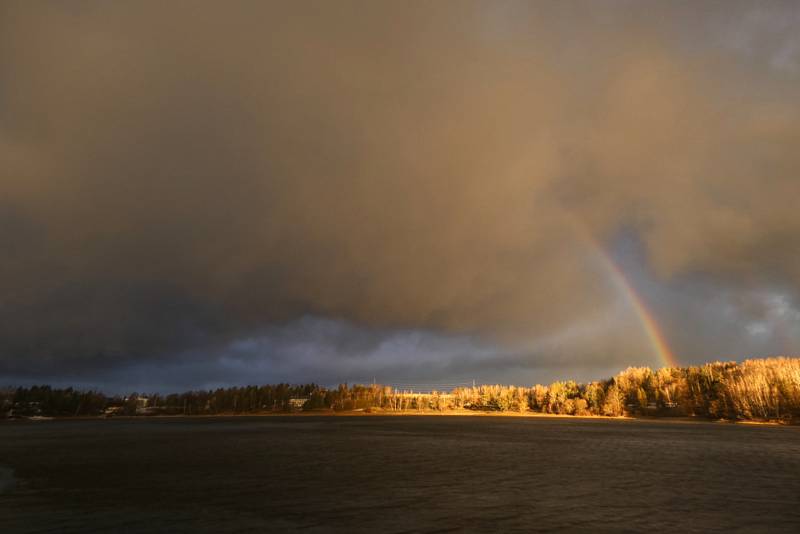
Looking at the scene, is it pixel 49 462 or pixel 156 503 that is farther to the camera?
pixel 49 462

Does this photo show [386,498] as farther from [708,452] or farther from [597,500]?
[708,452]

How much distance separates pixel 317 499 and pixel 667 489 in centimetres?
3107

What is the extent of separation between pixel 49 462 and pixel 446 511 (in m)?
59.4

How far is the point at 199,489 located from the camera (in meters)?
40.4

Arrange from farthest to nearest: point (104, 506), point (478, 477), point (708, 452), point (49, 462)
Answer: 1. point (708, 452)
2. point (49, 462)
3. point (478, 477)
4. point (104, 506)

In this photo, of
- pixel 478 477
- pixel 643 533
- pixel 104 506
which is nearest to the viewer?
pixel 643 533

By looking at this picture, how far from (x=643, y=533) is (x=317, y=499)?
22.2 meters

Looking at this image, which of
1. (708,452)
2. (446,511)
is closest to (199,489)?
(446,511)

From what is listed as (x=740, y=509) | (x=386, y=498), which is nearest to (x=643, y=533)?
(x=740, y=509)

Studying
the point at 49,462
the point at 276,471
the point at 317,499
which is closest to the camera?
the point at 317,499

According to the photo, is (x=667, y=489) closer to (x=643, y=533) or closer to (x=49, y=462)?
(x=643, y=533)

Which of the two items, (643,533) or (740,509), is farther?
(740,509)

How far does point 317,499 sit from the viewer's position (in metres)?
35.4

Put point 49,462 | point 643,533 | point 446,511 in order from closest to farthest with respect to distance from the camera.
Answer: point 643,533 < point 446,511 < point 49,462
